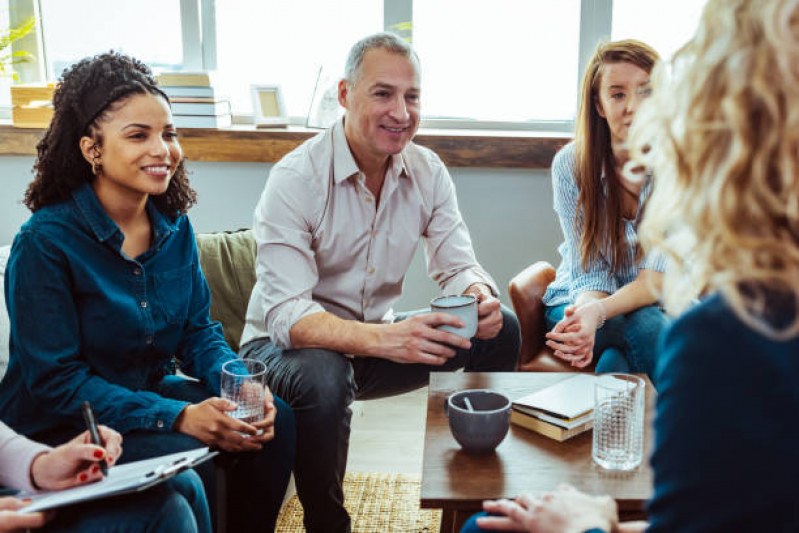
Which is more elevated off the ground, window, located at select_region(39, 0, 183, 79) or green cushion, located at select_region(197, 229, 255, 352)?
window, located at select_region(39, 0, 183, 79)

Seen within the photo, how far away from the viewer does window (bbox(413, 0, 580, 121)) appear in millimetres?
2812

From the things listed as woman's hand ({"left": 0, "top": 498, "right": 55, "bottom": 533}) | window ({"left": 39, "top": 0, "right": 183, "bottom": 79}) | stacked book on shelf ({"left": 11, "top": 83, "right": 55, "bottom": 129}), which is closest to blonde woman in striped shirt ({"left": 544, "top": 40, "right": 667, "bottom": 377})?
woman's hand ({"left": 0, "top": 498, "right": 55, "bottom": 533})

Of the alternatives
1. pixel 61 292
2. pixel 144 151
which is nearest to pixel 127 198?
pixel 144 151

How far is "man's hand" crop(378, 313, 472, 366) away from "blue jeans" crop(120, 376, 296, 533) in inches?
11.0

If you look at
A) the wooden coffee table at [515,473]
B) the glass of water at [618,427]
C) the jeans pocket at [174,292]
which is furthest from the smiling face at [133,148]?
the glass of water at [618,427]

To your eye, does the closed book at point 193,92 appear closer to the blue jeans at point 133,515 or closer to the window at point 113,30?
the window at point 113,30

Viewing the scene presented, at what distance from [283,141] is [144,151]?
1.21 metres

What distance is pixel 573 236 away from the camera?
7.07ft

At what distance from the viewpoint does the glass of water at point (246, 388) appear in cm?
141

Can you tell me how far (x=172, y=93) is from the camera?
Result: 2.67 meters

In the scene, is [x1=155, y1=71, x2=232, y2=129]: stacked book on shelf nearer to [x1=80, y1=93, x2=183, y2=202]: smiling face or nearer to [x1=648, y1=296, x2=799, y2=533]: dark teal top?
[x1=80, y1=93, x2=183, y2=202]: smiling face

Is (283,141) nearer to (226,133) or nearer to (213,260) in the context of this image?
(226,133)

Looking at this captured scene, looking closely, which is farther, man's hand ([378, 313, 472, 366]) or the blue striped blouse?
the blue striped blouse

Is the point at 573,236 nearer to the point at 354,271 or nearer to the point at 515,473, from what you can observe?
the point at 354,271
